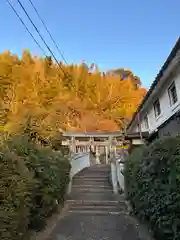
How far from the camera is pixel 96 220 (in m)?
6.61

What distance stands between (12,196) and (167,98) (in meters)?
8.66

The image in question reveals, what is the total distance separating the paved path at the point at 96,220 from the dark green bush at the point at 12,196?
1854 millimetres

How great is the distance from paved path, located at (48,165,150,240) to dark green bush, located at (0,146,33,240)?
1.85m

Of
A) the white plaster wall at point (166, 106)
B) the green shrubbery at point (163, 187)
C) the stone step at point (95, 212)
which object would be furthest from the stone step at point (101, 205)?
the white plaster wall at point (166, 106)

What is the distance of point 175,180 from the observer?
3.51 metres

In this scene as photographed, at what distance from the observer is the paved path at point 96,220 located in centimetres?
537

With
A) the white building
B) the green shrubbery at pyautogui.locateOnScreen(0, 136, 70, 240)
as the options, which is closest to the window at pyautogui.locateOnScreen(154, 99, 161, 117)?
the white building

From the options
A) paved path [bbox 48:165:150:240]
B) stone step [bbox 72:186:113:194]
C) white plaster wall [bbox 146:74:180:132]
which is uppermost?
white plaster wall [bbox 146:74:180:132]

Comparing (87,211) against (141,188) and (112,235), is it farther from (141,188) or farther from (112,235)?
(141,188)

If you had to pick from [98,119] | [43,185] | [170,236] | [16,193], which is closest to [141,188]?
[170,236]

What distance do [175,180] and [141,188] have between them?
1.65 m

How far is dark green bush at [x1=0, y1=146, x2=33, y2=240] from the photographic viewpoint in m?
3.22

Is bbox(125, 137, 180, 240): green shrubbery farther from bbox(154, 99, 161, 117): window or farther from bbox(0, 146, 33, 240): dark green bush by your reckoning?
bbox(154, 99, 161, 117): window

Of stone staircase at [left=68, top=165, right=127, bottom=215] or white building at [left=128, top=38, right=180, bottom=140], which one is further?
white building at [left=128, top=38, right=180, bottom=140]
